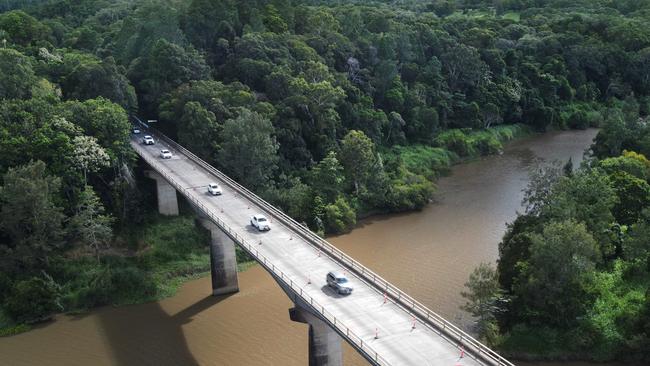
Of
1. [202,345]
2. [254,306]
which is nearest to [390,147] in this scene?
[254,306]

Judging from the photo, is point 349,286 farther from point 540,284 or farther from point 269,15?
point 269,15

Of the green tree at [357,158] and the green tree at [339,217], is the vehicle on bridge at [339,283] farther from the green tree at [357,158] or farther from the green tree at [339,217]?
the green tree at [357,158]

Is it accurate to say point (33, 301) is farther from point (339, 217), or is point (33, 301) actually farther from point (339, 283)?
point (339, 217)

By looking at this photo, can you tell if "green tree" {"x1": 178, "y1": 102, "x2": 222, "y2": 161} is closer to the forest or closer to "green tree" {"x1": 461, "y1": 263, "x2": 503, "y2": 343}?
the forest

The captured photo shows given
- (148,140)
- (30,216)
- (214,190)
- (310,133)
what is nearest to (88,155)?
(30,216)

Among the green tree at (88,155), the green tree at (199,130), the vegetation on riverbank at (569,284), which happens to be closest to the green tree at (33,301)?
the green tree at (88,155)

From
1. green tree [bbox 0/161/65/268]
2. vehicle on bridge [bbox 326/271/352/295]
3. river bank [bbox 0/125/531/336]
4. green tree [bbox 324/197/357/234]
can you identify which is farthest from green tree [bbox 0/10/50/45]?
vehicle on bridge [bbox 326/271/352/295]
